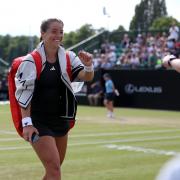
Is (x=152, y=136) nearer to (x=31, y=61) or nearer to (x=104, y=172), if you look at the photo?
(x=104, y=172)

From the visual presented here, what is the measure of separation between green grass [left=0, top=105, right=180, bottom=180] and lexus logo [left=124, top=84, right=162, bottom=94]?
10.3 metres

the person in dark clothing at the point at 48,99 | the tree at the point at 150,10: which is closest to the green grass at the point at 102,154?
the person in dark clothing at the point at 48,99

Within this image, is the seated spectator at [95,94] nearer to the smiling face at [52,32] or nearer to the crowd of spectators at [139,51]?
the crowd of spectators at [139,51]

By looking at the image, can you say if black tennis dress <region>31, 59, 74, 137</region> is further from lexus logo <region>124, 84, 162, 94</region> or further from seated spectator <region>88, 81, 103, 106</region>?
seated spectator <region>88, 81, 103, 106</region>

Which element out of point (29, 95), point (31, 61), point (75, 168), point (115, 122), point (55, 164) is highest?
A: point (31, 61)

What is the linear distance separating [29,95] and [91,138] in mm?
8787

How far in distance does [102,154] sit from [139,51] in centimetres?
2076

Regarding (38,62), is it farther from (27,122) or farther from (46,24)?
(27,122)

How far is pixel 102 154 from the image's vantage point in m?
11.0

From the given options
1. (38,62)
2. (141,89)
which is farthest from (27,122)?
(141,89)

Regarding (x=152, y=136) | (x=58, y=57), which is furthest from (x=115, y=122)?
(x=58, y=57)

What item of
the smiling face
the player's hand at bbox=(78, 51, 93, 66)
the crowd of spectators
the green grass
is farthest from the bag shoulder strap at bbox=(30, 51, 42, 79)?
the crowd of spectators

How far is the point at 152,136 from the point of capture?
583 inches

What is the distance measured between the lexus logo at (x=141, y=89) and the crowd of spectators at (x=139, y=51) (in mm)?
1103
